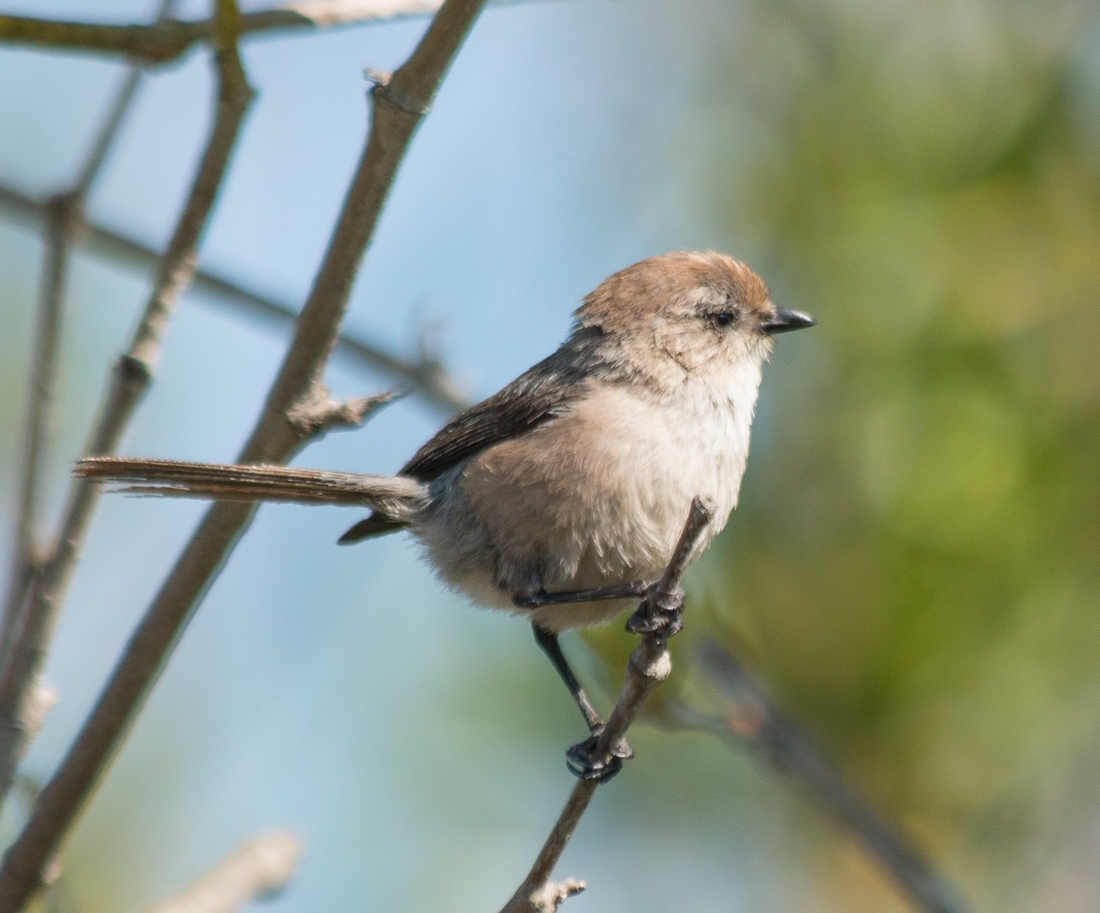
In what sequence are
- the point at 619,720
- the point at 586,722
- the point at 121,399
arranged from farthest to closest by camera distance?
the point at 586,722 → the point at 121,399 → the point at 619,720

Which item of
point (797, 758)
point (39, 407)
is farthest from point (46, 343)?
point (797, 758)

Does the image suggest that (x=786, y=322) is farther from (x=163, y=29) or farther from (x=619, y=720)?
(x=163, y=29)

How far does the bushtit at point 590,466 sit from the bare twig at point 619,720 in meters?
0.37

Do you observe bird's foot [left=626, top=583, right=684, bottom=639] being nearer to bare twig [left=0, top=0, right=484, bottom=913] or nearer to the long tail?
bare twig [left=0, top=0, right=484, bottom=913]

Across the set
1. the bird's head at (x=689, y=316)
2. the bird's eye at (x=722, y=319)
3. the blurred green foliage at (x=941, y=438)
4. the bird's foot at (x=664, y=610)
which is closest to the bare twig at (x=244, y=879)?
the bird's foot at (x=664, y=610)

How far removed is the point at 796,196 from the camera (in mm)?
4082

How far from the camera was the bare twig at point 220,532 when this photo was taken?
232cm

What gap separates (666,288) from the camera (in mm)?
3766

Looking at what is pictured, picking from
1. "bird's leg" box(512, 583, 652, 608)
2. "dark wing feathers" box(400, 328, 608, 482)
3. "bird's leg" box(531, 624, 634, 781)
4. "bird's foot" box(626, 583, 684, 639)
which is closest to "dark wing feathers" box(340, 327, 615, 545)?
"dark wing feathers" box(400, 328, 608, 482)

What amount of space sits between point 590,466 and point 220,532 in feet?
3.45

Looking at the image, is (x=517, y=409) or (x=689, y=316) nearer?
(x=517, y=409)

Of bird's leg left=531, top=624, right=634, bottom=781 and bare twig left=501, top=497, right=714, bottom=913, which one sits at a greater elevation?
bird's leg left=531, top=624, right=634, bottom=781

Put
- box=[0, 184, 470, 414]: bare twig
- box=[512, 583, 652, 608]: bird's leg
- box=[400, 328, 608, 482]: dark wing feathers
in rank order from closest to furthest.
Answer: box=[0, 184, 470, 414]: bare twig < box=[512, 583, 652, 608]: bird's leg < box=[400, 328, 608, 482]: dark wing feathers

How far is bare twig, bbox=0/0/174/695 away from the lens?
2.67 meters
